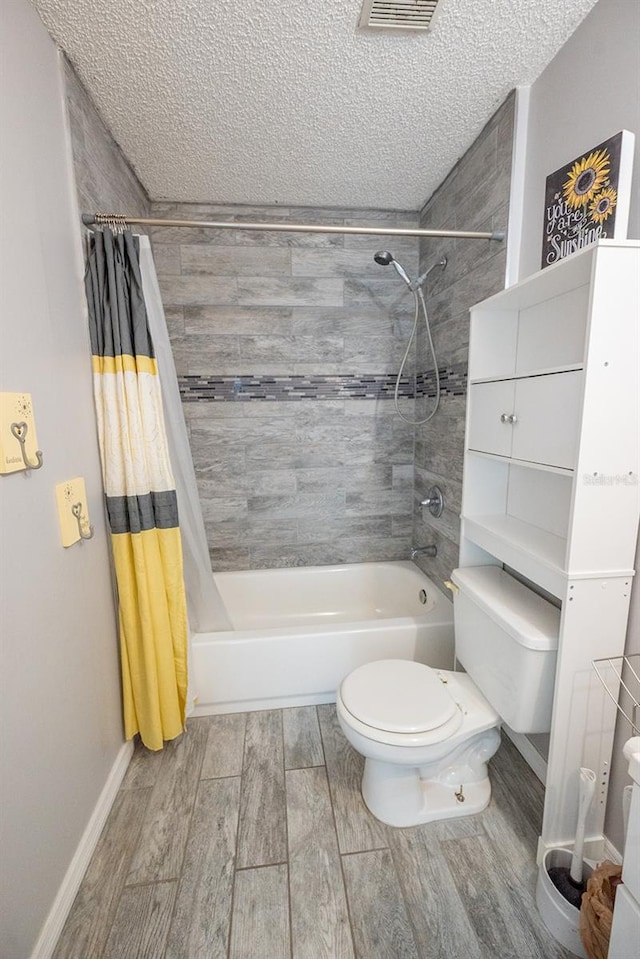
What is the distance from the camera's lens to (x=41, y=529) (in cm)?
110

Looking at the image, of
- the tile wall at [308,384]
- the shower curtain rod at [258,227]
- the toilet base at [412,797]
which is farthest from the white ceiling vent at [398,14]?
the toilet base at [412,797]

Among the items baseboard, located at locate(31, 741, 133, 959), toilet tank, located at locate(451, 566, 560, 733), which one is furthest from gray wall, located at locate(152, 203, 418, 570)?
baseboard, located at locate(31, 741, 133, 959)

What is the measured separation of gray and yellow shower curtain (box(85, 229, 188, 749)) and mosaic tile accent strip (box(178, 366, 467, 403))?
2.82 ft

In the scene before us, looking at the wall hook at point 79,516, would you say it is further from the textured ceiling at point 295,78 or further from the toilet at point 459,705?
the textured ceiling at point 295,78

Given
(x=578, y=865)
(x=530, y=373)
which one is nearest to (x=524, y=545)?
(x=530, y=373)

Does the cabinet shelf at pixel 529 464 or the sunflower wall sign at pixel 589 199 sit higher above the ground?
the sunflower wall sign at pixel 589 199

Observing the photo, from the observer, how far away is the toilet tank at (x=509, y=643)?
46.4 inches

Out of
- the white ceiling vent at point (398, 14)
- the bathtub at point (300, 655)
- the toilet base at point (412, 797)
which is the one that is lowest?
the toilet base at point (412, 797)

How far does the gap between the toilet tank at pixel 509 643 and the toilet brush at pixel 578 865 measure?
7.2 inches

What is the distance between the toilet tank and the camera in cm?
118

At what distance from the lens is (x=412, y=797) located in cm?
137

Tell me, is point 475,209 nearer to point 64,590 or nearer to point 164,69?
point 164,69

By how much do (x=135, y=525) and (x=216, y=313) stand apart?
1.37 metres

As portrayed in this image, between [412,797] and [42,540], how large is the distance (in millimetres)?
1408
